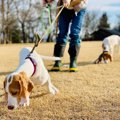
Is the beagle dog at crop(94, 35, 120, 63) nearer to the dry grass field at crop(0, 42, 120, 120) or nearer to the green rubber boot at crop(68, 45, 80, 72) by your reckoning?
the green rubber boot at crop(68, 45, 80, 72)

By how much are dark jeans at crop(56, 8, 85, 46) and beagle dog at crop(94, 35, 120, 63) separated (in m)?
1.73

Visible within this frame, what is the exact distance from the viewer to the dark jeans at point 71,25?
5.93 meters

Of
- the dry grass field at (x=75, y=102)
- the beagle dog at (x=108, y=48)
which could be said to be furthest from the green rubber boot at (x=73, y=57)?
the beagle dog at (x=108, y=48)

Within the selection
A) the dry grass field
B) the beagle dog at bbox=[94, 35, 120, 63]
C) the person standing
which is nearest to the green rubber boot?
the person standing

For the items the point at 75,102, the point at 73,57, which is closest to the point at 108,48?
the point at 73,57

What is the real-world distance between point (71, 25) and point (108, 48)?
7.54 ft

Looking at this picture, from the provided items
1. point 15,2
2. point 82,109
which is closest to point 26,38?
point 15,2

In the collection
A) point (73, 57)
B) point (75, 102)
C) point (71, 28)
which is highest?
point (71, 28)

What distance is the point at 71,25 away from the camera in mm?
5988

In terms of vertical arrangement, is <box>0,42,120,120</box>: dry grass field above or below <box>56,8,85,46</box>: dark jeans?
below

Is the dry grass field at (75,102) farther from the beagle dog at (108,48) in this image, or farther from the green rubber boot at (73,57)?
the beagle dog at (108,48)

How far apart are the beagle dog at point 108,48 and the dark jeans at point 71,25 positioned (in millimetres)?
1728

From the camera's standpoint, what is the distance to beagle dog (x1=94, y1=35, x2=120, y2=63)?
771cm

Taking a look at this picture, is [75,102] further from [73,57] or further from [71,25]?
[71,25]
